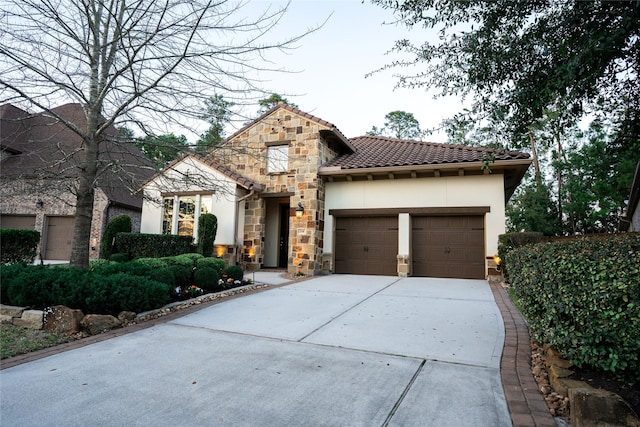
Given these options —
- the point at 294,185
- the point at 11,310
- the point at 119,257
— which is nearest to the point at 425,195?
the point at 294,185

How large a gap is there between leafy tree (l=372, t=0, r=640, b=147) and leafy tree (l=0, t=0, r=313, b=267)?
194 cm

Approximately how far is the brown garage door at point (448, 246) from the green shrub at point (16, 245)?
12.3 m

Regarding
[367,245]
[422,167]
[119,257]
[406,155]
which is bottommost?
[119,257]

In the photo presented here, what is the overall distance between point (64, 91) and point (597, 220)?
2816 cm

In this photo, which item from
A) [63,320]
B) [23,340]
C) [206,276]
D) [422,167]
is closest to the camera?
[23,340]

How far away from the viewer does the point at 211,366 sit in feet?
10.5

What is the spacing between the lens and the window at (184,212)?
11.6 metres

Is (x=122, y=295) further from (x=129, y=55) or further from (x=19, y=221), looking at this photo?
(x=19, y=221)

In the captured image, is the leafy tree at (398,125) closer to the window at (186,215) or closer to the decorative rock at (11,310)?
the window at (186,215)

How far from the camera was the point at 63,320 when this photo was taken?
4.28m

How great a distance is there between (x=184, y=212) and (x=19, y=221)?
9564mm

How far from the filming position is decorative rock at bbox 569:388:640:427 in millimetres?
2070

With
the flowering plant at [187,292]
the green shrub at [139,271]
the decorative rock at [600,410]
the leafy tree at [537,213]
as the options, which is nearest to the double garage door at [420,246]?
the flowering plant at [187,292]

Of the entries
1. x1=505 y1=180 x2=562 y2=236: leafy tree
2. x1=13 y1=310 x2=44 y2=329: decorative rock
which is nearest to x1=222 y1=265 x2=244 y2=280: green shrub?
x1=13 y1=310 x2=44 y2=329: decorative rock
